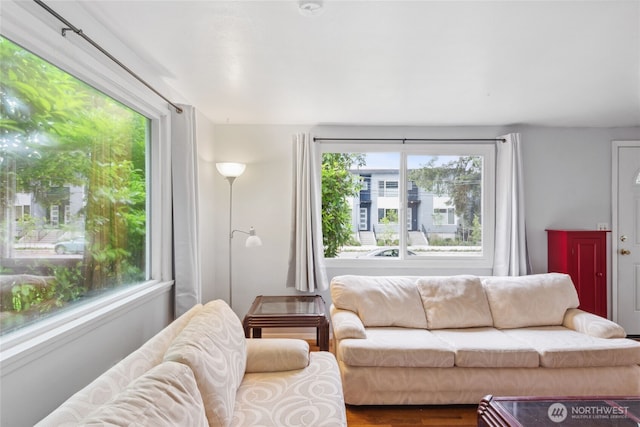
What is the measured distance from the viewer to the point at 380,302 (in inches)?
111

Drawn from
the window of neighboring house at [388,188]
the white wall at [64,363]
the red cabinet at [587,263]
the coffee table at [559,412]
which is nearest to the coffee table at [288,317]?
the white wall at [64,363]

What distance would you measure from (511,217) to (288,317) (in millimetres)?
2539

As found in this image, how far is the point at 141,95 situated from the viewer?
2.13m

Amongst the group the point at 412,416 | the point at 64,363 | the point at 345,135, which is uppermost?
the point at 345,135

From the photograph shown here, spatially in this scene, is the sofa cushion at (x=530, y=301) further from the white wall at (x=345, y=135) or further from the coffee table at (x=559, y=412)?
the coffee table at (x=559, y=412)

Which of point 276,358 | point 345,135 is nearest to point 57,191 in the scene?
point 276,358

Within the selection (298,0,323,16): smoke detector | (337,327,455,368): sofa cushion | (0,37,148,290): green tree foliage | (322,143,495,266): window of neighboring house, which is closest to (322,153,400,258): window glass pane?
(322,143,495,266): window of neighboring house

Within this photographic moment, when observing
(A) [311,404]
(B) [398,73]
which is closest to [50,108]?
(A) [311,404]

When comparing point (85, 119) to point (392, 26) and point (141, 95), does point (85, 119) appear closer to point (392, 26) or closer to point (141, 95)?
point (141, 95)

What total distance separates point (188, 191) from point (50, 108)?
109 centimetres

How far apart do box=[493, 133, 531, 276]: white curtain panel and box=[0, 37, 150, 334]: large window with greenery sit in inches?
136

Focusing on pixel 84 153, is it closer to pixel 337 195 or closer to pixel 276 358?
pixel 276 358

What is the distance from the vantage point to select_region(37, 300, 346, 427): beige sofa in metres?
1.03

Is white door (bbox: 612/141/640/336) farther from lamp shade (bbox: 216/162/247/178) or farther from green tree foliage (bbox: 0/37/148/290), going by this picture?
green tree foliage (bbox: 0/37/148/290)
